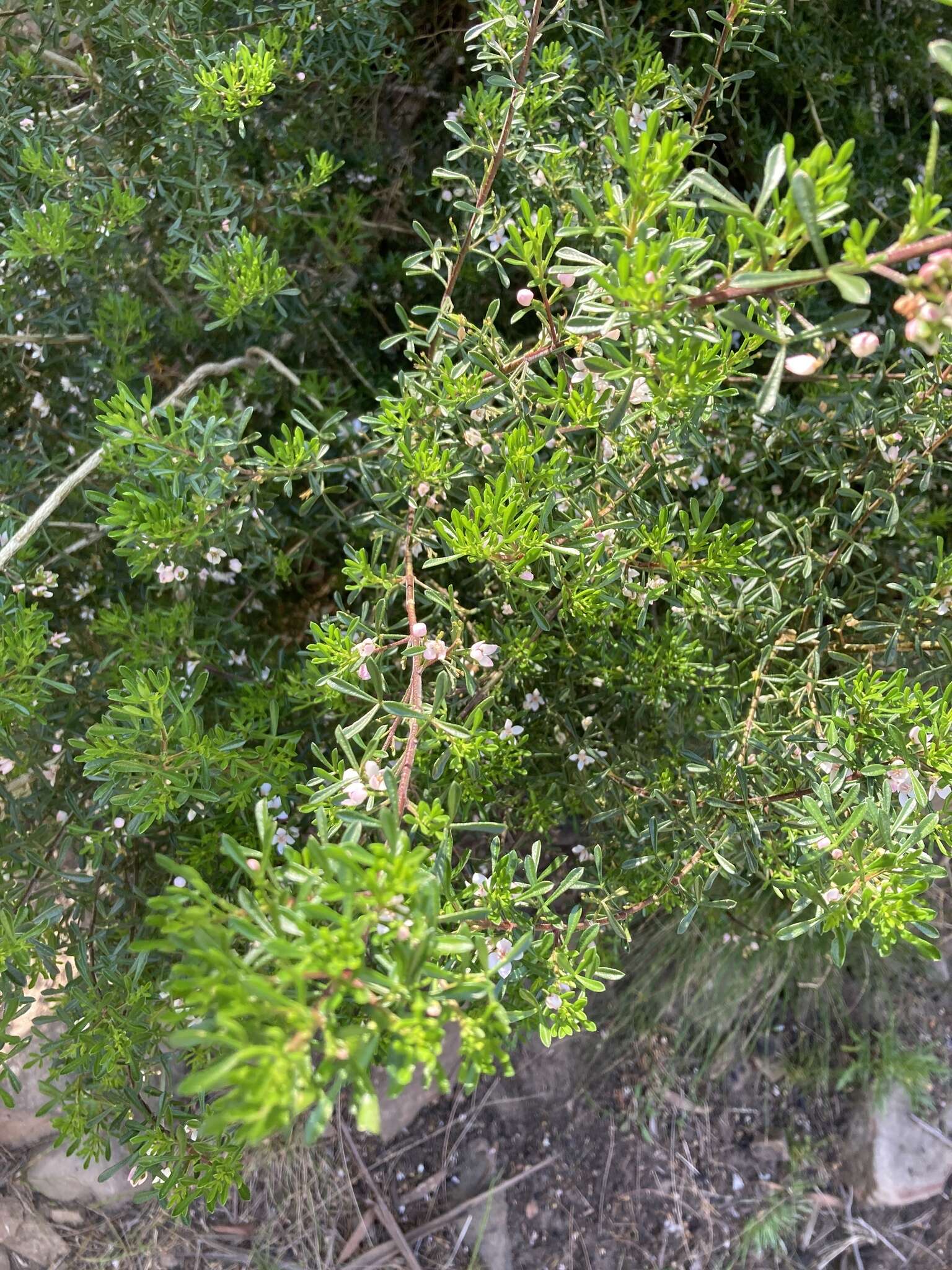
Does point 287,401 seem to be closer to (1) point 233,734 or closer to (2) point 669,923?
(1) point 233,734

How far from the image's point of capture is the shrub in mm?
973

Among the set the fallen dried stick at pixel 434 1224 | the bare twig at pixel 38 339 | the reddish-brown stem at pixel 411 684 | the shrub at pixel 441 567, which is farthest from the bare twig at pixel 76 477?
the fallen dried stick at pixel 434 1224

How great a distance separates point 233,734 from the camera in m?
1.67

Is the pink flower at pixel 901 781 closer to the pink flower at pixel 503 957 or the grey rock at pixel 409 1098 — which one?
the pink flower at pixel 503 957

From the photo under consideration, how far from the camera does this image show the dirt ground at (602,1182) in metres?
2.95

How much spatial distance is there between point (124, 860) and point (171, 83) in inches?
64.9

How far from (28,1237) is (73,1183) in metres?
0.24

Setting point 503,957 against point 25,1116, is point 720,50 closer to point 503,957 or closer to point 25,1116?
point 503,957

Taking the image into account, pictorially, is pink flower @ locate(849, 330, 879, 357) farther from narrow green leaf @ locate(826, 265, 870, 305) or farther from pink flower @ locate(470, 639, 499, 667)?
pink flower @ locate(470, 639, 499, 667)

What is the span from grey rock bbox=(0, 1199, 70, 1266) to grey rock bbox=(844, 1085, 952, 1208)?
285 cm

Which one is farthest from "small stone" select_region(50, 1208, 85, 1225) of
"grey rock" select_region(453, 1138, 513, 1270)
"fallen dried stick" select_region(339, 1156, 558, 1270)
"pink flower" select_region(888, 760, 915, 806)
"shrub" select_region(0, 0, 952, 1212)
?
"pink flower" select_region(888, 760, 915, 806)

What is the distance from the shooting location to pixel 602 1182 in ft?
10.5

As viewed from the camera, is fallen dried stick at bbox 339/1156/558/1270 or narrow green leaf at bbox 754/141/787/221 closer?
narrow green leaf at bbox 754/141/787/221

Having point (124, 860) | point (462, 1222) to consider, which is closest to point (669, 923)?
point (462, 1222)
